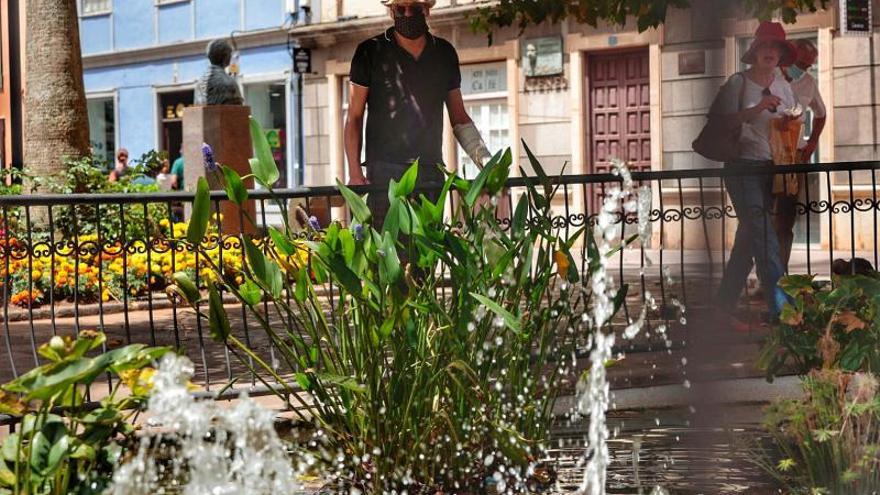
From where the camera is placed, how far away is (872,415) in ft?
12.3

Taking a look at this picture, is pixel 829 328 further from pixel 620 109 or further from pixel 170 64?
pixel 170 64

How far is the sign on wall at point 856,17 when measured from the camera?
17.7 m

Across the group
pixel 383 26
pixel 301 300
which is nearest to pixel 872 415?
pixel 301 300

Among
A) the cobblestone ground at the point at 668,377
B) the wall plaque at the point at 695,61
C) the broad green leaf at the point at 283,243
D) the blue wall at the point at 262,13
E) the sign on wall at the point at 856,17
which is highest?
the blue wall at the point at 262,13

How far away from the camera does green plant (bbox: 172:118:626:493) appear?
158 inches

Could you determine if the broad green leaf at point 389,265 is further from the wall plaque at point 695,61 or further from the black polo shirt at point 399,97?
the wall plaque at point 695,61

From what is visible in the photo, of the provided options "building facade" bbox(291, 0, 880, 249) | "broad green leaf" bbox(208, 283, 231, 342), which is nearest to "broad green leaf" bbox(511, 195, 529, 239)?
"broad green leaf" bbox(208, 283, 231, 342)

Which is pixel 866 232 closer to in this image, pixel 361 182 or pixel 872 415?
pixel 361 182

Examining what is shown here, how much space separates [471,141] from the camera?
6480mm

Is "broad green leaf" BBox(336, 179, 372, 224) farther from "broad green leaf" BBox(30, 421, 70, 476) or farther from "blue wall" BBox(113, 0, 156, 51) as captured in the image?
"blue wall" BBox(113, 0, 156, 51)

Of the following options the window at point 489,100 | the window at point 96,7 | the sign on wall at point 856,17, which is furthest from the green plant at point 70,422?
the window at point 96,7

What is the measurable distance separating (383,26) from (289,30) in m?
2.68

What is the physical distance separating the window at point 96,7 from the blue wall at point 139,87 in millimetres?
1230

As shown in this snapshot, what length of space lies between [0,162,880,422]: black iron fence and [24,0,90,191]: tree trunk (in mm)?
545
